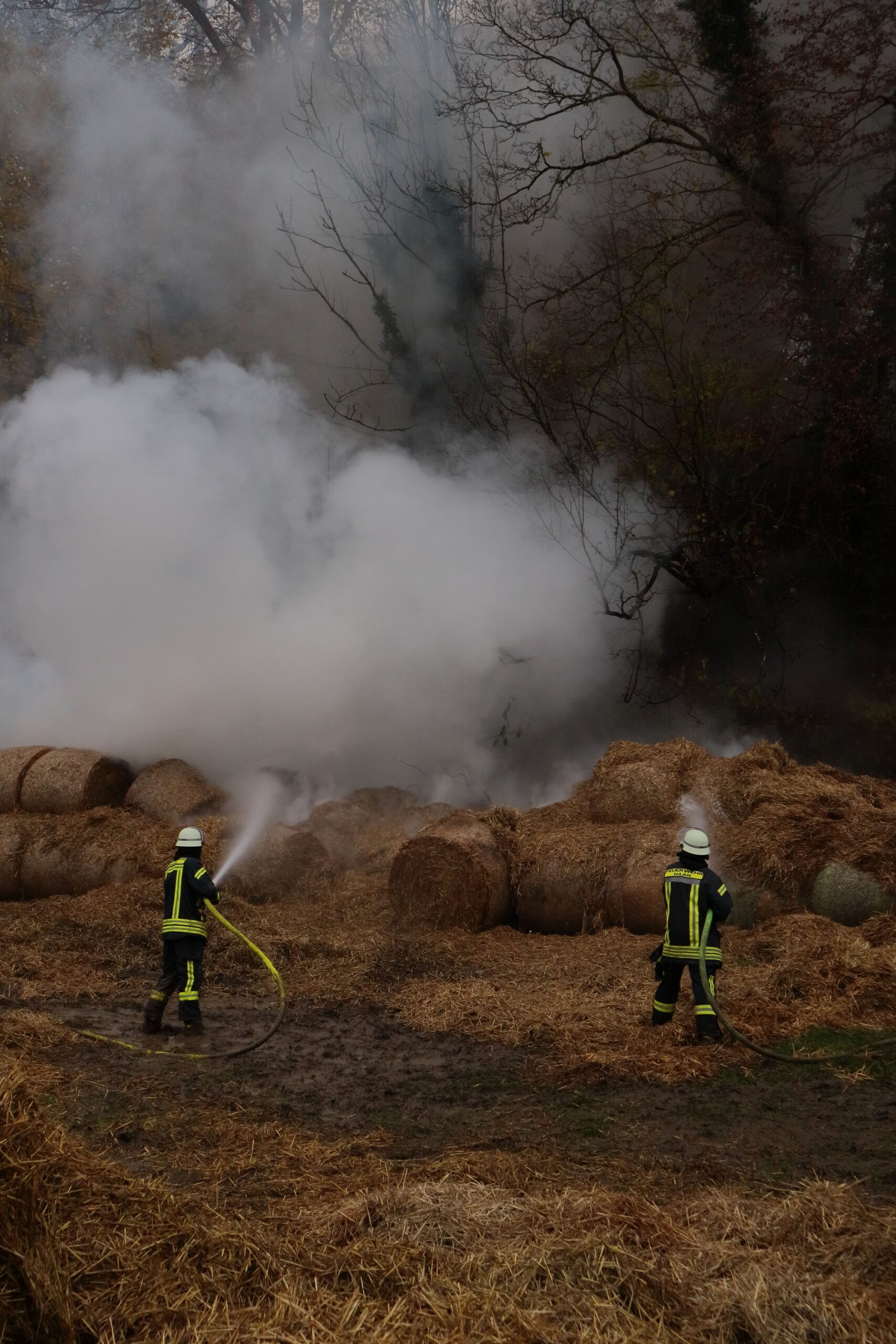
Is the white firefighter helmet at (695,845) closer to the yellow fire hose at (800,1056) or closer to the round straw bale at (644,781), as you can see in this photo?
the yellow fire hose at (800,1056)

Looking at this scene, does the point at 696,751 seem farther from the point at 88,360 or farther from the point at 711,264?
the point at 88,360

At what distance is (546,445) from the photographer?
54.0 ft

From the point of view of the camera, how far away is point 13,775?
1325 centimetres

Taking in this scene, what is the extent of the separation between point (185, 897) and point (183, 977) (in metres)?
0.59

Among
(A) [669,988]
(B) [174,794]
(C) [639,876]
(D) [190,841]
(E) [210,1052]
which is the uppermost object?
(B) [174,794]

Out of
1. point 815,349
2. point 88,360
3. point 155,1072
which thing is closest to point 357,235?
point 88,360

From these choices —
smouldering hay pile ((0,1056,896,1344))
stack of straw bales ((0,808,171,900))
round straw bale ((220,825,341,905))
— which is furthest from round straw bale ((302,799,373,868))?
smouldering hay pile ((0,1056,896,1344))

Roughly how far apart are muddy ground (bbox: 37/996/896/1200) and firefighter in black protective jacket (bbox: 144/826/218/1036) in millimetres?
253

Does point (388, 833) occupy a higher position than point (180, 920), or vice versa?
point (388, 833)

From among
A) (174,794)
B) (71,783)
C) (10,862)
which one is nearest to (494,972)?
(174,794)

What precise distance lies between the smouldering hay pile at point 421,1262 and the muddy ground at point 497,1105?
0.60m

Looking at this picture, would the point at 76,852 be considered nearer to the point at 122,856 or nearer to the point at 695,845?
the point at 122,856

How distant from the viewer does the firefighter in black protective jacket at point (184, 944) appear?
25.7 ft

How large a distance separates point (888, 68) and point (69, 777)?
47.3ft
